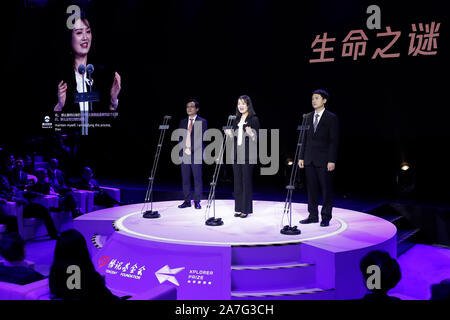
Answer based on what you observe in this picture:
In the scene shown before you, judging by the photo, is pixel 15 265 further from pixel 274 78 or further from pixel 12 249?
pixel 274 78

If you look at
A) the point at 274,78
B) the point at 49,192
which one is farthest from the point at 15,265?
the point at 274,78

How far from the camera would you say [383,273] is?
6.39ft

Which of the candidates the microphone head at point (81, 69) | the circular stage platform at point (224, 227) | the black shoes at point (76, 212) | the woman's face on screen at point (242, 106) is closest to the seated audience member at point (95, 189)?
the black shoes at point (76, 212)

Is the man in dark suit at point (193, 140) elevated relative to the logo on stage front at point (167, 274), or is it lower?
elevated

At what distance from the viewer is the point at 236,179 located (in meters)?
4.85

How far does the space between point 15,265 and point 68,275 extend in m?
0.76

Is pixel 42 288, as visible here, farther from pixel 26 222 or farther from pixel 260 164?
pixel 260 164

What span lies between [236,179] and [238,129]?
560mm

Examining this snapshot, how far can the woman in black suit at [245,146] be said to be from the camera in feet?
15.1

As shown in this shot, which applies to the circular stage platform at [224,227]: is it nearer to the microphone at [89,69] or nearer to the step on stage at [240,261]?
the step on stage at [240,261]

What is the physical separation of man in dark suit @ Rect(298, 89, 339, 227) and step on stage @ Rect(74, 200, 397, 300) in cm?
42

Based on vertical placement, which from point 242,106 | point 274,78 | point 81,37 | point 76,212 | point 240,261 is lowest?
point 76,212

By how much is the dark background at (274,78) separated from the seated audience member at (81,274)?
17.3 feet

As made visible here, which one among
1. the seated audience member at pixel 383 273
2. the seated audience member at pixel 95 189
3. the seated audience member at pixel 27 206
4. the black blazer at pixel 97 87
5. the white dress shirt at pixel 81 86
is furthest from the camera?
the white dress shirt at pixel 81 86
